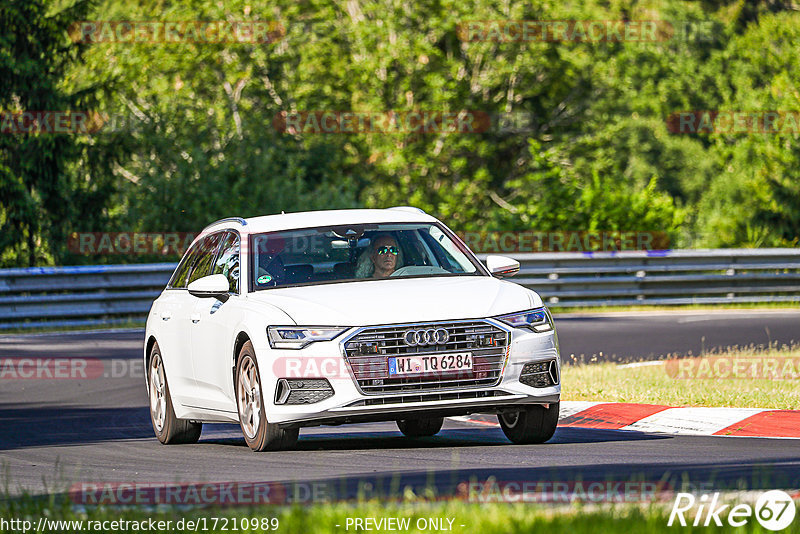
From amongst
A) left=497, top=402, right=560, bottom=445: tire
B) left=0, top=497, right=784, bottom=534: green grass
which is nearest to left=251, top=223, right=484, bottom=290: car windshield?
left=497, top=402, right=560, bottom=445: tire

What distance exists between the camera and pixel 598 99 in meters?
46.9

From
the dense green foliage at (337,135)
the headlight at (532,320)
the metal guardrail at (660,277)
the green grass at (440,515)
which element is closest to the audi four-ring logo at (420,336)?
the headlight at (532,320)

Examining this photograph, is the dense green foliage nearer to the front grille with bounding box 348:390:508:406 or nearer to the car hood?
the car hood

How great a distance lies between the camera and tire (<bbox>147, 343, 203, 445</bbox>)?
11.0 metres

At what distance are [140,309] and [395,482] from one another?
54.9ft

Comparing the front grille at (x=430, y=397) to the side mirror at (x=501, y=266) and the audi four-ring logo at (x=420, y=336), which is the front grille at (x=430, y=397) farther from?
the side mirror at (x=501, y=266)

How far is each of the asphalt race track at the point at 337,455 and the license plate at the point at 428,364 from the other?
0.54 m

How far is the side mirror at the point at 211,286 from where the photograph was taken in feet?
32.7

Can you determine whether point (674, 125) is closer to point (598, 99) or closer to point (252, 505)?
point (598, 99)

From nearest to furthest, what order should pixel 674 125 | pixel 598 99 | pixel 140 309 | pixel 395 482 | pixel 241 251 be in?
pixel 395 482 → pixel 241 251 → pixel 140 309 → pixel 598 99 → pixel 674 125

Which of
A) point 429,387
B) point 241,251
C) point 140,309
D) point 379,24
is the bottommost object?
point 140,309

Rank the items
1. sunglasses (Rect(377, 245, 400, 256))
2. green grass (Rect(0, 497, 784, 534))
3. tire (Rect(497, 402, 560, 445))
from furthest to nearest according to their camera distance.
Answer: sunglasses (Rect(377, 245, 400, 256)) → tire (Rect(497, 402, 560, 445)) → green grass (Rect(0, 497, 784, 534))

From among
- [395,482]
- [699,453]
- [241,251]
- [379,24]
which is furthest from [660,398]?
[379,24]

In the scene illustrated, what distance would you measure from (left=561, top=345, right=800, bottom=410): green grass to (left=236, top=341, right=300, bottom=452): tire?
12.6ft
